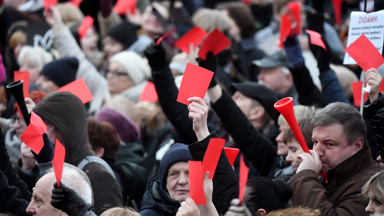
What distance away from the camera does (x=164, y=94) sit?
5949mm

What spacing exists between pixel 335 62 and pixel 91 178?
12.7 ft

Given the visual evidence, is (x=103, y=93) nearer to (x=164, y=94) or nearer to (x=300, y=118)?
(x=164, y=94)

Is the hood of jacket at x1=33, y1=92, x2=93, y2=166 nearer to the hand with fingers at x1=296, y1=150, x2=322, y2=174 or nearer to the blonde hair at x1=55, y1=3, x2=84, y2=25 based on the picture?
the hand with fingers at x1=296, y1=150, x2=322, y2=174

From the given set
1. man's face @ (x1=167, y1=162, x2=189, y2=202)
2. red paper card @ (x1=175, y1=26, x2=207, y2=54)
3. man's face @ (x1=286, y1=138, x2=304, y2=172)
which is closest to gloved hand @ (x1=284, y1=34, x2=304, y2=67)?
red paper card @ (x1=175, y1=26, x2=207, y2=54)

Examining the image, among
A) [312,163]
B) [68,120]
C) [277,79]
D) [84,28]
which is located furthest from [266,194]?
[84,28]

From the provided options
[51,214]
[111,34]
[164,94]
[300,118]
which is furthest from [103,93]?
[51,214]

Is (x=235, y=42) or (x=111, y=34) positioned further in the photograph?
(x=111, y=34)

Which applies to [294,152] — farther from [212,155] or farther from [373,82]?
[212,155]

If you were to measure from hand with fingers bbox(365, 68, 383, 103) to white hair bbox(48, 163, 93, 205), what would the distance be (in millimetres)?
1963

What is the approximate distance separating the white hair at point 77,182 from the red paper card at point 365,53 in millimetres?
2091

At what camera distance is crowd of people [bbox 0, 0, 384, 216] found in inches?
181

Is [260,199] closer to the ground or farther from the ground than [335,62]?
farther from the ground

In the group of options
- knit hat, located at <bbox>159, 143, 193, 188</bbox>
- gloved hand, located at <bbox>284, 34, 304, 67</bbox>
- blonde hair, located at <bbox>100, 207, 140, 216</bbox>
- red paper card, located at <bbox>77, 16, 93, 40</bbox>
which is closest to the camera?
blonde hair, located at <bbox>100, 207, 140, 216</bbox>

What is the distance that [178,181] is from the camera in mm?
5094
